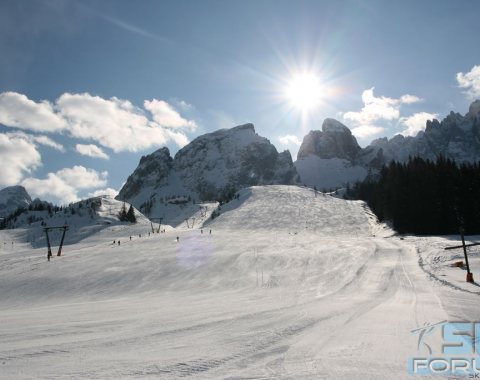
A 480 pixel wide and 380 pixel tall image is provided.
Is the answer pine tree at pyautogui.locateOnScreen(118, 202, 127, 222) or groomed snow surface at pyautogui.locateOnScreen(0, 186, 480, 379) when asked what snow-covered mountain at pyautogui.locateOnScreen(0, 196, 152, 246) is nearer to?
pine tree at pyautogui.locateOnScreen(118, 202, 127, 222)

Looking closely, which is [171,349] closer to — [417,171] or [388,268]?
[388,268]

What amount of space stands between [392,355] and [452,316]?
521 centimetres

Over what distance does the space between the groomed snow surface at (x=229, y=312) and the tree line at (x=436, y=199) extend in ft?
67.6

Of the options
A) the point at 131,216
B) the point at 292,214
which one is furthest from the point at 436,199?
the point at 131,216

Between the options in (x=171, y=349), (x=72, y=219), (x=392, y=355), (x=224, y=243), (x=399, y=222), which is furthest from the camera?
(x=72, y=219)

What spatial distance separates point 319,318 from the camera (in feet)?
44.1

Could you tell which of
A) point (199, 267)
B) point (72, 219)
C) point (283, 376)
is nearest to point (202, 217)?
point (72, 219)

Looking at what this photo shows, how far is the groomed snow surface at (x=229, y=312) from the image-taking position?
28.2 ft

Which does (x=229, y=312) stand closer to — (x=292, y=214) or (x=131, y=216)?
(x=292, y=214)

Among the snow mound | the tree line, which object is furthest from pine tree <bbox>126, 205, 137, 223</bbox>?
the tree line

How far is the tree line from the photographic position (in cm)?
5859

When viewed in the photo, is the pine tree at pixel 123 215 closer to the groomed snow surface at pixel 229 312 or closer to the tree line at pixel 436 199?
the groomed snow surface at pixel 229 312

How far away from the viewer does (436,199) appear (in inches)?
2451

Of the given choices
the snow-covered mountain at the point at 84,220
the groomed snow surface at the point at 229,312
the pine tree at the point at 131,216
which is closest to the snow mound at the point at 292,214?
the snow-covered mountain at the point at 84,220
